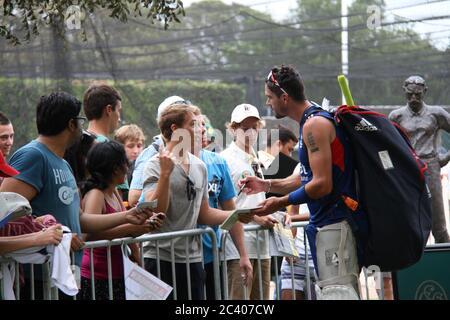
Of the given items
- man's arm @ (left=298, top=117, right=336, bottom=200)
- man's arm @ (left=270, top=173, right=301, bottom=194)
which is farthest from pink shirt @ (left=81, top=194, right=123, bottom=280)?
man's arm @ (left=270, top=173, right=301, bottom=194)

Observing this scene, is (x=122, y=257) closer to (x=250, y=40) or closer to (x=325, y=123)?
(x=325, y=123)

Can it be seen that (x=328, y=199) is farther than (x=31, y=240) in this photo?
Yes

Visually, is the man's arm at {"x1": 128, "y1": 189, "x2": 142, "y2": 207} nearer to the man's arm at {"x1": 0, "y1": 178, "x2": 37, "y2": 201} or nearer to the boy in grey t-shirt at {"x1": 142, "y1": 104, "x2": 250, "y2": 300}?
the boy in grey t-shirt at {"x1": 142, "y1": 104, "x2": 250, "y2": 300}

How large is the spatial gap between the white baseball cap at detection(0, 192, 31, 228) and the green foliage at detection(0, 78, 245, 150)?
34.7 ft

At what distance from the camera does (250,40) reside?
18.5 m

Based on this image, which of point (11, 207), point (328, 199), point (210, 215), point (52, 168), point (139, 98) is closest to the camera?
point (11, 207)

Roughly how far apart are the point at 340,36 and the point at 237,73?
250 centimetres

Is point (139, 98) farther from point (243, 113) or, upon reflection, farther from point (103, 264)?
point (103, 264)

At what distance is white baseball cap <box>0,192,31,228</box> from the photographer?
15.4 ft

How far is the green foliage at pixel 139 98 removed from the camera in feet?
50.3

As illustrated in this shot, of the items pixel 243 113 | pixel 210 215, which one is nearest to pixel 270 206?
pixel 210 215

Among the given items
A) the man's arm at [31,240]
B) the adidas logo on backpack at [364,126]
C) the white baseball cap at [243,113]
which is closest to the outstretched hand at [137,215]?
the man's arm at [31,240]

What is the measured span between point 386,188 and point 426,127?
18.0ft

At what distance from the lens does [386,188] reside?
5605mm
